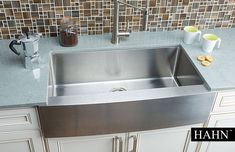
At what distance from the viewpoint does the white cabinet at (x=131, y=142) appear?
1.29 meters

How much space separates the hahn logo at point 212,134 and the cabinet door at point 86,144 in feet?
1.27

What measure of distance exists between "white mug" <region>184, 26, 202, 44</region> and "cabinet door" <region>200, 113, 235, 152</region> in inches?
17.6

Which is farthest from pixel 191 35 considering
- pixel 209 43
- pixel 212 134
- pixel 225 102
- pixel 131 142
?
pixel 131 142

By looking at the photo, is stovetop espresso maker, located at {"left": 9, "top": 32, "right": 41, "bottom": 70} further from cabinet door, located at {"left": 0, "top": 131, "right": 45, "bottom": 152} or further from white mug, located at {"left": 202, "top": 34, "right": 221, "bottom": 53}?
white mug, located at {"left": 202, "top": 34, "right": 221, "bottom": 53}

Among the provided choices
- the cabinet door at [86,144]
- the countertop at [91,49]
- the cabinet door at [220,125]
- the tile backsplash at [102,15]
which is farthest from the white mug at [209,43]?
the cabinet door at [86,144]

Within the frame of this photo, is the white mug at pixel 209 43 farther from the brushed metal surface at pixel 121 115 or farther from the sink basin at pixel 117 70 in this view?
the brushed metal surface at pixel 121 115

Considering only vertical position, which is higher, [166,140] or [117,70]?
[117,70]

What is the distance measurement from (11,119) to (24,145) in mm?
175

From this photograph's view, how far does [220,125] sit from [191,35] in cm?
51

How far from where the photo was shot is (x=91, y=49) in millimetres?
1477

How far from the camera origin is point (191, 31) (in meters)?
1.52

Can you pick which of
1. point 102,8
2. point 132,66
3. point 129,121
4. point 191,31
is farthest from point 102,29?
point 129,121

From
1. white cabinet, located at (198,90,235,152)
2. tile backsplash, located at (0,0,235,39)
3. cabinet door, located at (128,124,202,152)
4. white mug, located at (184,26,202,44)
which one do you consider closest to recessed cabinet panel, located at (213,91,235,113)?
white cabinet, located at (198,90,235,152)

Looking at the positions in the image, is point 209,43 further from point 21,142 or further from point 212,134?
point 21,142
